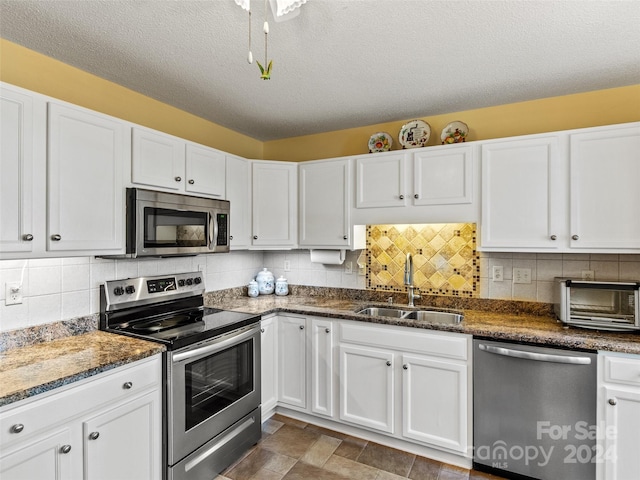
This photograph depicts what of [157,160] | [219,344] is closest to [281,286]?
[219,344]

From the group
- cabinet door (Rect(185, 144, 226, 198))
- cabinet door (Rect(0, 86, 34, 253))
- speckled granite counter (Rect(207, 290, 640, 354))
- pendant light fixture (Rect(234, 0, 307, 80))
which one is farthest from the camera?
cabinet door (Rect(185, 144, 226, 198))

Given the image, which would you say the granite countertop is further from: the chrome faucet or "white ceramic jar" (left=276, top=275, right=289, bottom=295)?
the chrome faucet

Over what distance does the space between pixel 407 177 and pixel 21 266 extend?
7.94ft

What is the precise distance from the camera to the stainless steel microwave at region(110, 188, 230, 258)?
203cm

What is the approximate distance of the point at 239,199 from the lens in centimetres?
289

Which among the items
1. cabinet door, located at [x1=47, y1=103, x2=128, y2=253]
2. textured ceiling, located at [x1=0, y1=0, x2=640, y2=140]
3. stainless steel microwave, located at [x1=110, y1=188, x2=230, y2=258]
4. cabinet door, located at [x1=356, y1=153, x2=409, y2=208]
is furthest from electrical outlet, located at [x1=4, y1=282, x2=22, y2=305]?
cabinet door, located at [x1=356, y1=153, x2=409, y2=208]

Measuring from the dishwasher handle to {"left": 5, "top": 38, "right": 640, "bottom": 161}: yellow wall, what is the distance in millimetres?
1560

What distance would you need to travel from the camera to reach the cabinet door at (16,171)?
152 cm

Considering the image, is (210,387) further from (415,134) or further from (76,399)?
(415,134)

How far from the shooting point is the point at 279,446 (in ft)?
8.06

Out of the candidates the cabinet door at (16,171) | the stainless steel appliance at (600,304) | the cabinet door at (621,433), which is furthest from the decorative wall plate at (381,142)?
the cabinet door at (16,171)

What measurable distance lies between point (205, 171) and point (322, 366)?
1.69 m

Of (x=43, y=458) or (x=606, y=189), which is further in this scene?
(x=606, y=189)

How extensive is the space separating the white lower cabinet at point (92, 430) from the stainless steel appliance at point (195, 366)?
9cm
